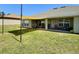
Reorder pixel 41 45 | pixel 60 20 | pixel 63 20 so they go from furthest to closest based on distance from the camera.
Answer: pixel 60 20 → pixel 63 20 → pixel 41 45

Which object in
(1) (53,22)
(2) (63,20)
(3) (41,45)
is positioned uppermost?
(2) (63,20)

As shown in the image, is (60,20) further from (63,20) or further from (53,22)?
(53,22)

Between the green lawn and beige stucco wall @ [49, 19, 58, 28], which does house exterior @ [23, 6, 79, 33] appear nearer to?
beige stucco wall @ [49, 19, 58, 28]

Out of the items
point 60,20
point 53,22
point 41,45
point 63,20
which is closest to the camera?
point 41,45

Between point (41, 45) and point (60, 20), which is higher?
point (60, 20)

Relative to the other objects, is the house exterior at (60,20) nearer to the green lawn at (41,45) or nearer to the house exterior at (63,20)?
the house exterior at (63,20)

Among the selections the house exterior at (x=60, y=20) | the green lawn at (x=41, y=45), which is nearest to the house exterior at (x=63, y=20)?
the house exterior at (x=60, y=20)

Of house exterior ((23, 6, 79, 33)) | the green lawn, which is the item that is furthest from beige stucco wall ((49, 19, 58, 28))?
the green lawn

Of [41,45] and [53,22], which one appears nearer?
[41,45]

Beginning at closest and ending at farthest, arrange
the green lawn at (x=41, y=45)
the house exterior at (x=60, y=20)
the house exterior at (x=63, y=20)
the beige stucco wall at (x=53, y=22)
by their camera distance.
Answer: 1. the green lawn at (x=41, y=45)
2. the house exterior at (x=60, y=20)
3. the house exterior at (x=63, y=20)
4. the beige stucco wall at (x=53, y=22)

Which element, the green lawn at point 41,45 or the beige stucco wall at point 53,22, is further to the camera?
the beige stucco wall at point 53,22

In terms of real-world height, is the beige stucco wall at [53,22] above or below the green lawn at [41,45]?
above

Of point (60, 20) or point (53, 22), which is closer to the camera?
point (60, 20)

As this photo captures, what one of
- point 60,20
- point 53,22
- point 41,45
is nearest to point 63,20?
point 60,20
